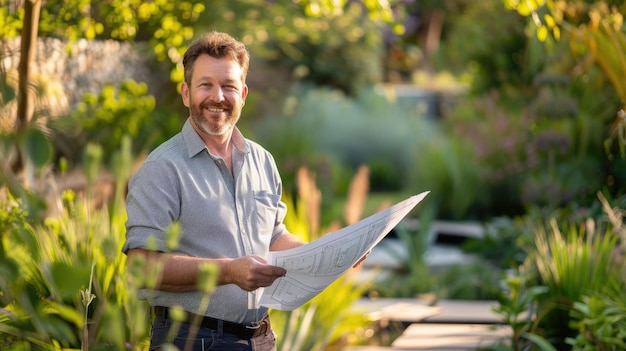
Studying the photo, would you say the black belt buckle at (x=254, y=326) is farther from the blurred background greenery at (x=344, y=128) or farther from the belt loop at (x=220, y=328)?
the blurred background greenery at (x=344, y=128)

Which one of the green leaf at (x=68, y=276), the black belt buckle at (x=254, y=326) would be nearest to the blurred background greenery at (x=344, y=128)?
the green leaf at (x=68, y=276)

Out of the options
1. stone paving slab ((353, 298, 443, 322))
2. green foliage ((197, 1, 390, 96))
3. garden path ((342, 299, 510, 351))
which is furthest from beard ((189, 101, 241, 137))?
green foliage ((197, 1, 390, 96))

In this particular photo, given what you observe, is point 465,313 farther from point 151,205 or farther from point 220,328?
point 151,205

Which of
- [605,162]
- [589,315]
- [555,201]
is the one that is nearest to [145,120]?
[589,315]

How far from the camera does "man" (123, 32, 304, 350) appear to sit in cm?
205

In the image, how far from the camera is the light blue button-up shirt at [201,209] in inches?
80.4

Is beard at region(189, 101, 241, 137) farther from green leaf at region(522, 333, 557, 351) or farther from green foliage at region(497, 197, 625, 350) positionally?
green foliage at region(497, 197, 625, 350)

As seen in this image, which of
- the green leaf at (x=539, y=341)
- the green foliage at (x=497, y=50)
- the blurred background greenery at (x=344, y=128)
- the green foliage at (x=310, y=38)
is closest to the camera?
the blurred background greenery at (x=344, y=128)

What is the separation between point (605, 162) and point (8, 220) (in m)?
5.62

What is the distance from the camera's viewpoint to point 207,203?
7.00 feet

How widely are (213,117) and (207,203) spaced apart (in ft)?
0.65

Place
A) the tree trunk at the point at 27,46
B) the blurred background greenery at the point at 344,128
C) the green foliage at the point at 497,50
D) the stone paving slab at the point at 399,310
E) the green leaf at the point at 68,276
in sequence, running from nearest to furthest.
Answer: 1. the green leaf at the point at 68,276
2. the blurred background greenery at the point at 344,128
3. the tree trunk at the point at 27,46
4. the stone paving slab at the point at 399,310
5. the green foliage at the point at 497,50

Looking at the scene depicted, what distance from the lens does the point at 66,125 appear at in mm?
1541

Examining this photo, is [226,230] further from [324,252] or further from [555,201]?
[555,201]
